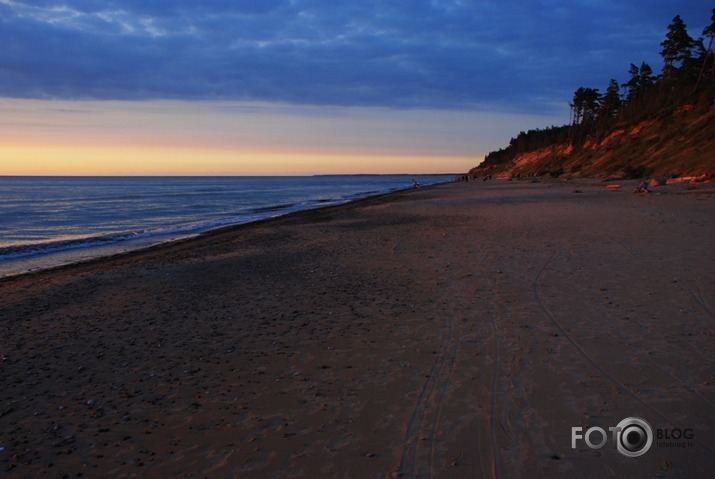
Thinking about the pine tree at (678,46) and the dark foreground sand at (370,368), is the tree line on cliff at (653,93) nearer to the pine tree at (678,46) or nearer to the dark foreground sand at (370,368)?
the pine tree at (678,46)

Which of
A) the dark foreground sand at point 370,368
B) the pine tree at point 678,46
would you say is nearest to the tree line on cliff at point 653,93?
the pine tree at point 678,46

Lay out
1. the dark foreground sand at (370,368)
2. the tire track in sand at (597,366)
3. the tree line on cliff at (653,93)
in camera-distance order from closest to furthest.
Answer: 1. the dark foreground sand at (370,368)
2. the tire track in sand at (597,366)
3. the tree line on cliff at (653,93)

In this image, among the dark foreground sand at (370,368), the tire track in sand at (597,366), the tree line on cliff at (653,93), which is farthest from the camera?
the tree line on cliff at (653,93)

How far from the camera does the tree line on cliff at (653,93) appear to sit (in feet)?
168

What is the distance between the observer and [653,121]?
52.8 metres

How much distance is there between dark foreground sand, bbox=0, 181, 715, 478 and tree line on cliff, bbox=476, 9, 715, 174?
50038 mm

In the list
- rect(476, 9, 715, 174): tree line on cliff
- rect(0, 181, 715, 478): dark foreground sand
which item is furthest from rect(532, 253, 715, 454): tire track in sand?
rect(476, 9, 715, 174): tree line on cliff

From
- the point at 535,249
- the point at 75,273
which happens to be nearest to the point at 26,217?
the point at 75,273

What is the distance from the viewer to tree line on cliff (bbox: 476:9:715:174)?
2020 inches

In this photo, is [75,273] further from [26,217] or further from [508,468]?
[26,217]

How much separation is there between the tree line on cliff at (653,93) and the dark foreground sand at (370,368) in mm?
50038

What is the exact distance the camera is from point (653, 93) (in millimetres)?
66500

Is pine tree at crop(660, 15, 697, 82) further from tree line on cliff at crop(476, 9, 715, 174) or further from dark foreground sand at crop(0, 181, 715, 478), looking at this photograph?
dark foreground sand at crop(0, 181, 715, 478)

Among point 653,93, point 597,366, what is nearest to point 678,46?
point 653,93
